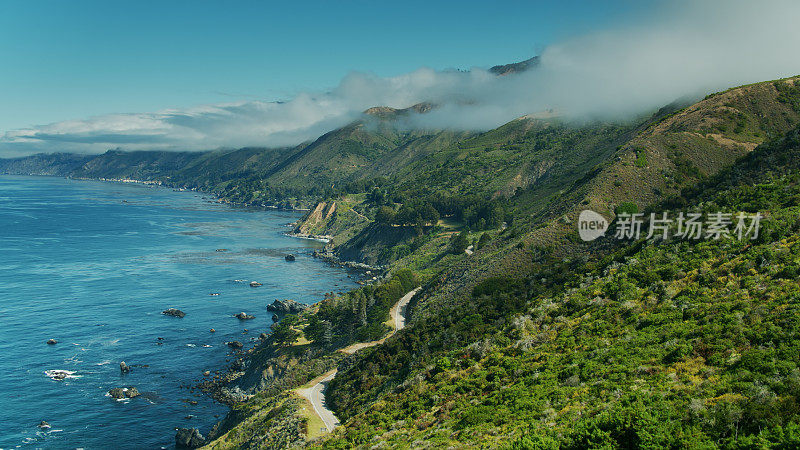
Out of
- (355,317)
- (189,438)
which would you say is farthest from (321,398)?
(355,317)

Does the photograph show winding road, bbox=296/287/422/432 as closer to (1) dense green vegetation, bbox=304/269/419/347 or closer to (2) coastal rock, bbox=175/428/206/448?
(1) dense green vegetation, bbox=304/269/419/347

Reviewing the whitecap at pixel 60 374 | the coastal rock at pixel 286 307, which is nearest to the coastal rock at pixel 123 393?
the whitecap at pixel 60 374

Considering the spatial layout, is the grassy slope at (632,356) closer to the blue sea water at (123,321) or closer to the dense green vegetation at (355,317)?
the dense green vegetation at (355,317)

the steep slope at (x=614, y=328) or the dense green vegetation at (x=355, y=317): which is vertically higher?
the steep slope at (x=614, y=328)

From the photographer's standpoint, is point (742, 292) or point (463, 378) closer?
point (742, 292)

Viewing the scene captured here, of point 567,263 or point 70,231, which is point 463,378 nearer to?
point 567,263

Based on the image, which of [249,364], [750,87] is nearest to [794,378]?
[249,364]

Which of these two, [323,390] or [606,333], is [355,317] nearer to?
[323,390]
